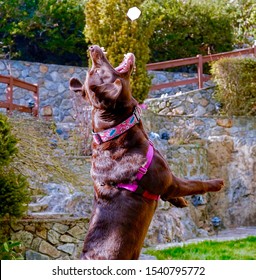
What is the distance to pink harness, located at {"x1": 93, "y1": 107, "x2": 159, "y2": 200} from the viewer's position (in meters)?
2.59

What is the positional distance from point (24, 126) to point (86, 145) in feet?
3.40

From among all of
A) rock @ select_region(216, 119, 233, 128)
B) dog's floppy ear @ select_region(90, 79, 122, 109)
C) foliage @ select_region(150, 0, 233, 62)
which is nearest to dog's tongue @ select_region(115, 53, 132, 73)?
dog's floppy ear @ select_region(90, 79, 122, 109)

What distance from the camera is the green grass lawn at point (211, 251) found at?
18.9 ft

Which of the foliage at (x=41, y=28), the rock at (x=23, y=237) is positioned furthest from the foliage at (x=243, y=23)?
the rock at (x=23, y=237)

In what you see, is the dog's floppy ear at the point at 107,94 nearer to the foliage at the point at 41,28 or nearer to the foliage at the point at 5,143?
the foliage at the point at 5,143

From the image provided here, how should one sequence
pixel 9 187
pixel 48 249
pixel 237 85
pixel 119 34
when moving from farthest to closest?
pixel 237 85 → pixel 119 34 → pixel 48 249 → pixel 9 187

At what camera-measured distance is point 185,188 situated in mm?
2691

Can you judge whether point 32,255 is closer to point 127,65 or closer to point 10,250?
point 10,250

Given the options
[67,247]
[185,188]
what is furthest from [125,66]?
[67,247]

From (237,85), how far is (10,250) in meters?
6.46

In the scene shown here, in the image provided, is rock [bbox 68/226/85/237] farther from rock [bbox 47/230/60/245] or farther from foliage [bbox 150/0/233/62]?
foliage [bbox 150/0/233/62]

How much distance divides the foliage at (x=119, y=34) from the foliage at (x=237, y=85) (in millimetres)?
1705

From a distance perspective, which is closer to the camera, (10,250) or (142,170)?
(142,170)

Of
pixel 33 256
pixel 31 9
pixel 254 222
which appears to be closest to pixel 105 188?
pixel 33 256
